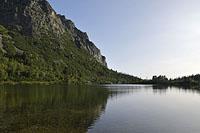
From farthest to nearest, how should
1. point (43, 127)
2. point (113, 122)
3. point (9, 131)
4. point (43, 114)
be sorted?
point (43, 114) < point (113, 122) < point (43, 127) < point (9, 131)

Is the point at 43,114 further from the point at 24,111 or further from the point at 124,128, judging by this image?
the point at 124,128

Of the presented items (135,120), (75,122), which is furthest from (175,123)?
(75,122)

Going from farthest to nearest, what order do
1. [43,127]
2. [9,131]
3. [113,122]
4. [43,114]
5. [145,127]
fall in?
[43,114] → [113,122] → [145,127] → [43,127] → [9,131]

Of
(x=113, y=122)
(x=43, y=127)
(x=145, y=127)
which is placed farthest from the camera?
(x=113, y=122)

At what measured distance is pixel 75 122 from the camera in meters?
56.2

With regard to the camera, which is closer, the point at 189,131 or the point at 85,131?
the point at 85,131

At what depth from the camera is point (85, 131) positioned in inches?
1907

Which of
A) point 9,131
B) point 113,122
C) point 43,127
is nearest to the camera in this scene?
point 9,131

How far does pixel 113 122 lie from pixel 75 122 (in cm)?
751

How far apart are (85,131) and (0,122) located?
15.3 metres

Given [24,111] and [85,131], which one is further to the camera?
[24,111]

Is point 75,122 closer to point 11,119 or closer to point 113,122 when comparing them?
point 113,122

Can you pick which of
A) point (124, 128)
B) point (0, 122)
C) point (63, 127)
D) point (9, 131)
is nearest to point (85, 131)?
point (63, 127)

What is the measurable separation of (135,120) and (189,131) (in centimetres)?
1250
